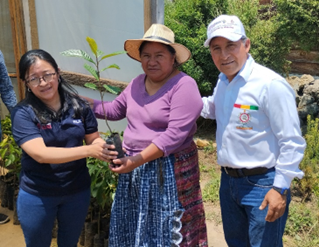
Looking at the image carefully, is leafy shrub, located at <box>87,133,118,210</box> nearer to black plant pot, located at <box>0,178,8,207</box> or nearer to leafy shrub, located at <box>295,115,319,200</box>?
black plant pot, located at <box>0,178,8,207</box>

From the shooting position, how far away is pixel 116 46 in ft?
12.9

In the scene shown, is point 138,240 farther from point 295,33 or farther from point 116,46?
point 295,33

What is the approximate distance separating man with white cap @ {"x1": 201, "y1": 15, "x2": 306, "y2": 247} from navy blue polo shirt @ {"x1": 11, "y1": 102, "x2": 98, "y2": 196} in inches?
33.6

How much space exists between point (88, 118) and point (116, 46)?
1.85 meters

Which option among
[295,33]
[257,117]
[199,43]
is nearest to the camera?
[257,117]

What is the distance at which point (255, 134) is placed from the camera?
196 cm

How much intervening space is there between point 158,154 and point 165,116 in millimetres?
220

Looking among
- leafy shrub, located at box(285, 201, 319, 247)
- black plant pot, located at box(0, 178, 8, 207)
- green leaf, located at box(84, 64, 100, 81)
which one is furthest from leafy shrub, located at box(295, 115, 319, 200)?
black plant pot, located at box(0, 178, 8, 207)

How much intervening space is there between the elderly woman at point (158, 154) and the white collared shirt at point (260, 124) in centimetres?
21

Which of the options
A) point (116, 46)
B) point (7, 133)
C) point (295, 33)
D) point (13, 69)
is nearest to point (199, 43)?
point (295, 33)

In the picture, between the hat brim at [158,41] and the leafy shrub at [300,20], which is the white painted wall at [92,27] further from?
the leafy shrub at [300,20]

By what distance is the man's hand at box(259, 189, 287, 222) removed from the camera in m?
1.89

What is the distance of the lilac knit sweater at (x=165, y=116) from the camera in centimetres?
207

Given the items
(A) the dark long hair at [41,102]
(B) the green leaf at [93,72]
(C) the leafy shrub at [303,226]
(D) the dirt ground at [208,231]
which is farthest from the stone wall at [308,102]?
(B) the green leaf at [93,72]
